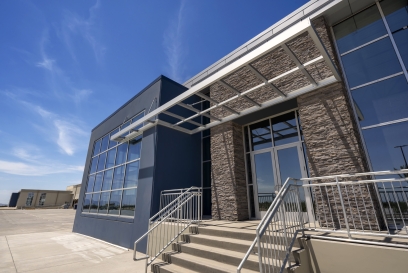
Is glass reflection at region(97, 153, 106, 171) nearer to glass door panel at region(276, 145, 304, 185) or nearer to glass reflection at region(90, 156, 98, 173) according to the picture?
glass reflection at region(90, 156, 98, 173)

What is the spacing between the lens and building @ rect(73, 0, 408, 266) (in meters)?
4.18

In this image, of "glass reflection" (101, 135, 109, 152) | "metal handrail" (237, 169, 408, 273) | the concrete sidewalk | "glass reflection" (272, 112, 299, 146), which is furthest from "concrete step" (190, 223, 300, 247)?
"glass reflection" (101, 135, 109, 152)

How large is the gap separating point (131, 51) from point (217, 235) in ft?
25.9

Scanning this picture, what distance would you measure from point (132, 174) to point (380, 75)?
8729 millimetres

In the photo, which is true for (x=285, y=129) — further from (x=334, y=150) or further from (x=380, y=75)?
(x=380, y=75)

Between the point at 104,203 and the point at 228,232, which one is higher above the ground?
the point at 104,203

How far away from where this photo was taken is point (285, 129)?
581 centimetres

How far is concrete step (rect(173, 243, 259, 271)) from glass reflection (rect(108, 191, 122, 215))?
4827mm

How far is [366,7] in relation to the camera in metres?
5.23

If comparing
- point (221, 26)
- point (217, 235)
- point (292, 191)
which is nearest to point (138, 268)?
point (217, 235)

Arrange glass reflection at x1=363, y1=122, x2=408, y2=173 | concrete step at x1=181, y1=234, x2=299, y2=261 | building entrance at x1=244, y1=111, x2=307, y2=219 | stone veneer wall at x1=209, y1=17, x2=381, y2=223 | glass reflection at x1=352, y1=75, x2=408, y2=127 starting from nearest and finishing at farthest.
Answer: concrete step at x1=181, y1=234, x2=299, y2=261 < glass reflection at x1=363, y1=122, x2=408, y2=173 < stone veneer wall at x1=209, y1=17, x2=381, y2=223 < glass reflection at x1=352, y1=75, x2=408, y2=127 < building entrance at x1=244, y1=111, x2=307, y2=219

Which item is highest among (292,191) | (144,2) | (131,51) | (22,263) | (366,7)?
(144,2)

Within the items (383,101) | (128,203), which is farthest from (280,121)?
(128,203)

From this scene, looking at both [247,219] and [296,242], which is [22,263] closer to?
[247,219]
